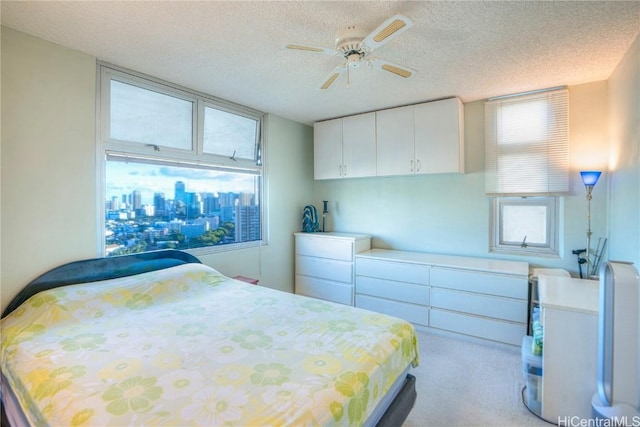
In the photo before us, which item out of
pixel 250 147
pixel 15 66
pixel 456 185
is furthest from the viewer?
pixel 250 147

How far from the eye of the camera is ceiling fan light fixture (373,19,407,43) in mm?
1456

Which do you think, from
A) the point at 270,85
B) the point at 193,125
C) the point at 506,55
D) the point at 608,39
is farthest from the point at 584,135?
the point at 193,125

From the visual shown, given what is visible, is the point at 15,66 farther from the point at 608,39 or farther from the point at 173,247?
the point at 608,39

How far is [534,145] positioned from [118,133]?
3848mm

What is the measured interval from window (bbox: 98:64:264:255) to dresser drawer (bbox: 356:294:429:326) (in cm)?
151

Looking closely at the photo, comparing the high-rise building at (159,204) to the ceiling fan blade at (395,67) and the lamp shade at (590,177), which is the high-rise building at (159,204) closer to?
the ceiling fan blade at (395,67)

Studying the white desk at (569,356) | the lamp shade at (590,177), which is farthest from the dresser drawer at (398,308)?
the lamp shade at (590,177)

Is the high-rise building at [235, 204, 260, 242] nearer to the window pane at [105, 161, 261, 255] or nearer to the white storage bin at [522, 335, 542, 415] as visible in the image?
the window pane at [105, 161, 261, 255]

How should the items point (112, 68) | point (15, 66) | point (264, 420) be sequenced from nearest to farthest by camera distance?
point (264, 420), point (15, 66), point (112, 68)

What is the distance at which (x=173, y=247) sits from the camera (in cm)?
290

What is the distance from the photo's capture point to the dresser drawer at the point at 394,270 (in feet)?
10.3

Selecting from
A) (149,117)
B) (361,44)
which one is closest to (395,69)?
(361,44)

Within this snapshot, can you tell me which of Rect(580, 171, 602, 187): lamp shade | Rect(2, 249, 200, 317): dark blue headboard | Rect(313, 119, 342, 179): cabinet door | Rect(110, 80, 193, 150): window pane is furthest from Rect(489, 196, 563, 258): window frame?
Rect(110, 80, 193, 150): window pane

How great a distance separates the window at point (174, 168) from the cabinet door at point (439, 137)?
1909 mm
